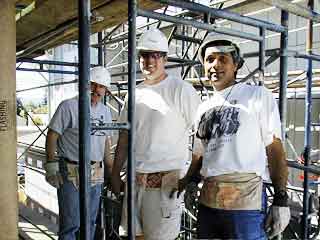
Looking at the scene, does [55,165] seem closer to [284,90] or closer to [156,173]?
[156,173]

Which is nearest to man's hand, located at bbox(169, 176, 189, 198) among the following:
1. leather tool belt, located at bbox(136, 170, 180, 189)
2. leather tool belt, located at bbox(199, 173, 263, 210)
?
leather tool belt, located at bbox(136, 170, 180, 189)

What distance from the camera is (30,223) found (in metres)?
4.89

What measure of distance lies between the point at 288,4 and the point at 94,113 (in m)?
1.92

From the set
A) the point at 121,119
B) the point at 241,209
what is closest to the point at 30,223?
the point at 121,119

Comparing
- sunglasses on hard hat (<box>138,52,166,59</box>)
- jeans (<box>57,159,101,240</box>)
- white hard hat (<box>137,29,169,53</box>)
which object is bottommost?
jeans (<box>57,159,101,240</box>)

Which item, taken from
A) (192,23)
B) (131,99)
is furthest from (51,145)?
(192,23)

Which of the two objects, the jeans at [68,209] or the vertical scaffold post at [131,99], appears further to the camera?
the jeans at [68,209]

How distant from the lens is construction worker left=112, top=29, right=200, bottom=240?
89.9 inches

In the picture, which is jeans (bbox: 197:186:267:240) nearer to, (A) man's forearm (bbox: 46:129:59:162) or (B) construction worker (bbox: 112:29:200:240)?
(B) construction worker (bbox: 112:29:200:240)

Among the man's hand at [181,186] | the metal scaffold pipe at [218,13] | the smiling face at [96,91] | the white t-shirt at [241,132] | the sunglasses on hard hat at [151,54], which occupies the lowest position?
the man's hand at [181,186]

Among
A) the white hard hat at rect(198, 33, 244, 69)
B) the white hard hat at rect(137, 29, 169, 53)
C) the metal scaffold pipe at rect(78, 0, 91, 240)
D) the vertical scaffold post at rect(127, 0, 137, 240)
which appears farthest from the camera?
the white hard hat at rect(137, 29, 169, 53)

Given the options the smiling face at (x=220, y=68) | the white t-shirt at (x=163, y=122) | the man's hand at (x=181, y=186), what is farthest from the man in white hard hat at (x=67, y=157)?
the smiling face at (x=220, y=68)

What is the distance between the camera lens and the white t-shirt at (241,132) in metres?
1.89

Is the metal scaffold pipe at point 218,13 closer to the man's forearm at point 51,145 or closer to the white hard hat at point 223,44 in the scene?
the white hard hat at point 223,44
